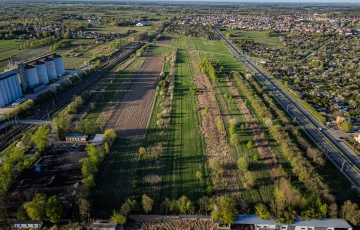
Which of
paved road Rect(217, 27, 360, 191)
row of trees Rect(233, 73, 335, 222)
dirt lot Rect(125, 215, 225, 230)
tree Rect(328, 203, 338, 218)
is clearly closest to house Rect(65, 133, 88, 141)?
dirt lot Rect(125, 215, 225, 230)

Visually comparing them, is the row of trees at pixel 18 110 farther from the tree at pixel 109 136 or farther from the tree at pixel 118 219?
the tree at pixel 118 219

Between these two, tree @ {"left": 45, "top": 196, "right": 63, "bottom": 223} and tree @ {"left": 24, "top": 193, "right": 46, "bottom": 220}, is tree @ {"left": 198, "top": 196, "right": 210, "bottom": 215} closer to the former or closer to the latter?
tree @ {"left": 45, "top": 196, "right": 63, "bottom": 223}

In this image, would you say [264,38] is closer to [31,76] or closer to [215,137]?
[215,137]

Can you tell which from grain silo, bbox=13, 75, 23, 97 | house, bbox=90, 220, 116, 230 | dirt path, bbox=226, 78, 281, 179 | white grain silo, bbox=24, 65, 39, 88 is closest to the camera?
house, bbox=90, 220, 116, 230

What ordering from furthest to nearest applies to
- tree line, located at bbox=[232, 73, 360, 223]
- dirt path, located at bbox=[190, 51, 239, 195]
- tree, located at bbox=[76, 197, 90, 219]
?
dirt path, located at bbox=[190, 51, 239, 195] → tree line, located at bbox=[232, 73, 360, 223] → tree, located at bbox=[76, 197, 90, 219]

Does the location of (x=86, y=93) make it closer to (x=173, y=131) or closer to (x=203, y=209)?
(x=173, y=131)

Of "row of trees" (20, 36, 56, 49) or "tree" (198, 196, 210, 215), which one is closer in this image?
"tree" (198, 196, 210, 215)
